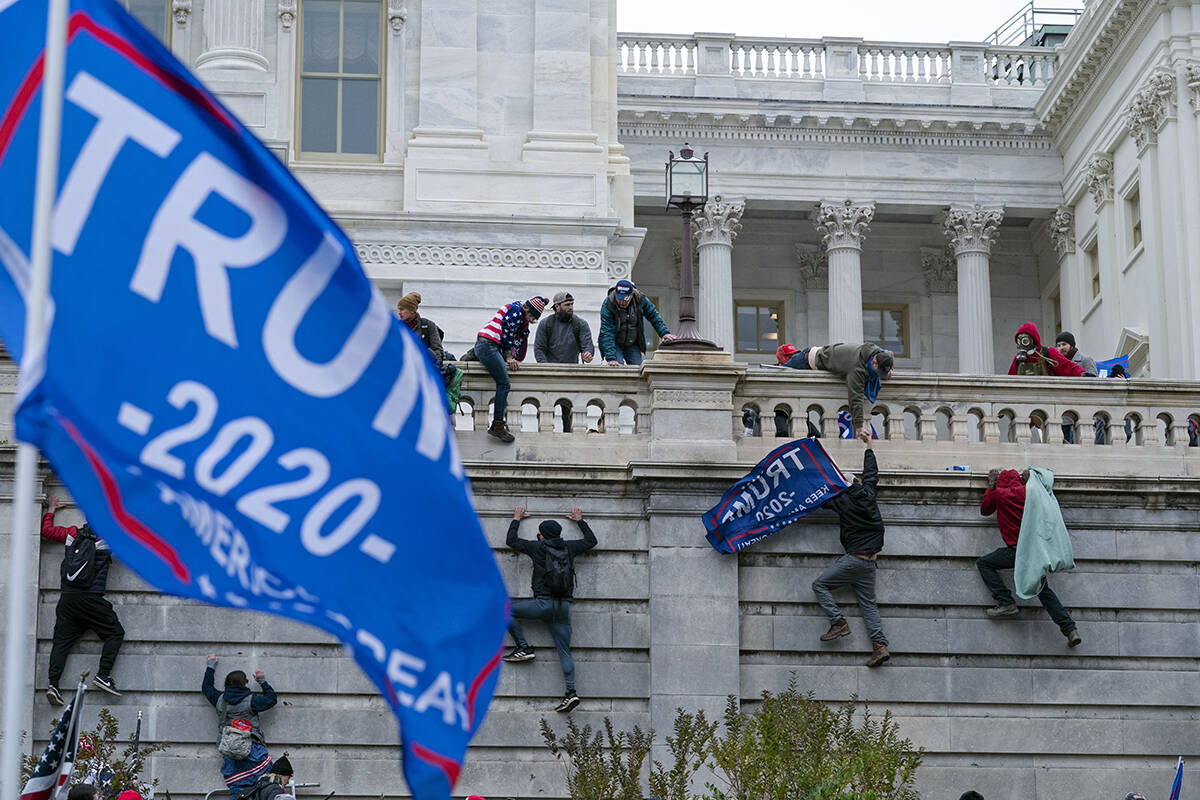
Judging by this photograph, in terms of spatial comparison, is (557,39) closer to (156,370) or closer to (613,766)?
(613,766)

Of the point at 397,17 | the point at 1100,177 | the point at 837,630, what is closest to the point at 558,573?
the point at 837,630

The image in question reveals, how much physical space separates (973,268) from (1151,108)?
7.80 meters

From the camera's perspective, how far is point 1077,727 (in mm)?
21891

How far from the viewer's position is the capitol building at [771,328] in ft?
70.6

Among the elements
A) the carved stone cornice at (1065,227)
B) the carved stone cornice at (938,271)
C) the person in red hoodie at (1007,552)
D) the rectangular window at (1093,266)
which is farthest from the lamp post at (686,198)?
the carved stone cornice at (938,271)

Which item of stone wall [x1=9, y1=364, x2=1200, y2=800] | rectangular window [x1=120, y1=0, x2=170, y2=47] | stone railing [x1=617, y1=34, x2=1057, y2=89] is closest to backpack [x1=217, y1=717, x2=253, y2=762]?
stone wall [x1=9, y1=364, x2=1200, y2=800]

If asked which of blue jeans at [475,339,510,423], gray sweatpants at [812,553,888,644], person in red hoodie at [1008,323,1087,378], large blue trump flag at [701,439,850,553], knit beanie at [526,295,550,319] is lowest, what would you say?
gray sweatpants at [812,553,888,644]

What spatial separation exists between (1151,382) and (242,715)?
10.9m

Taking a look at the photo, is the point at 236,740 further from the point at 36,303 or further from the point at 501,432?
the point at 36,303

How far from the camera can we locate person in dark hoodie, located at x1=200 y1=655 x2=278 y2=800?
2030 cm

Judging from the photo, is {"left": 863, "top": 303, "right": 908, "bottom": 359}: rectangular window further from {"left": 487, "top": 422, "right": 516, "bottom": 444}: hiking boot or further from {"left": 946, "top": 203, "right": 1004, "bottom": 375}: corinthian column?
{"left": 487, "top": 422, "right": 516, "bottom": 444}: hiking boot

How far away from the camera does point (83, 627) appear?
2098cm

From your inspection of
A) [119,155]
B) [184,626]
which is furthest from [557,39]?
[119,155]

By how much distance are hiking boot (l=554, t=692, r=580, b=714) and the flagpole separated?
1400 cm
